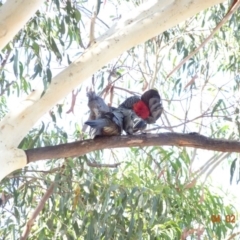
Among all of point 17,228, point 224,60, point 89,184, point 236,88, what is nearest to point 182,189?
point 89,184

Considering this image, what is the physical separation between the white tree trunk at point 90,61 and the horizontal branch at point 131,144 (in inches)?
3.0

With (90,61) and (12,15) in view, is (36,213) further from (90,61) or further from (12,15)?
(12,15)

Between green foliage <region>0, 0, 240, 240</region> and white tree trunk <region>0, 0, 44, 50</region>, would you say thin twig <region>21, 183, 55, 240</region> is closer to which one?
green foliage <region>0, 0, 240, 240</region>

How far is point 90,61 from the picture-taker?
1880 millimetres

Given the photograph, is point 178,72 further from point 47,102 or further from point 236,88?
point 47,102

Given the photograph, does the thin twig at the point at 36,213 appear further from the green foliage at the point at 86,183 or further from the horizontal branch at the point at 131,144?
the horizontal branch at the point at 131,144

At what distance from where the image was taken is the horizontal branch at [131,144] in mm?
1831

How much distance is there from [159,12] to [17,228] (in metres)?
1.36

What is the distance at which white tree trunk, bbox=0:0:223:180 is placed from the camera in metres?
1.84

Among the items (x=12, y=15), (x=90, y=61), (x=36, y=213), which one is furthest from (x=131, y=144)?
(x=36, y=213)

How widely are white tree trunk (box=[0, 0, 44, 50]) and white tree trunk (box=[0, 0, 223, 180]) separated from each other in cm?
21

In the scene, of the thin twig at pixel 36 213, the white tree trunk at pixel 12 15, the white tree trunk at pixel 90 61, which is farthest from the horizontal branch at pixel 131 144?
the thin twig at pixel 36 213

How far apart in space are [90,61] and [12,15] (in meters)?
0.29

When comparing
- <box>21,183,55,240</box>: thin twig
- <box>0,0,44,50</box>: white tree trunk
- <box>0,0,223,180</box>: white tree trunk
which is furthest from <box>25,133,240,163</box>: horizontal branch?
<box>21,183,55,240</box>: thin twig
